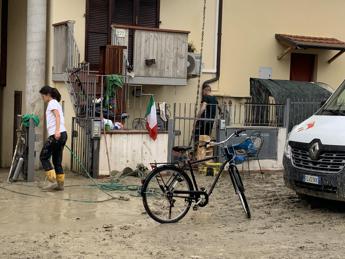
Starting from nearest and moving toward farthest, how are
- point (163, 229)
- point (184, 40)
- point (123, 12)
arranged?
point (163, 229) → point (184, 40) → point (123, 12)

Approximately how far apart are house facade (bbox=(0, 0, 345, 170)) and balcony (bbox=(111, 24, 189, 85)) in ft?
0.21

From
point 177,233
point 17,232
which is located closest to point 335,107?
point 177,233

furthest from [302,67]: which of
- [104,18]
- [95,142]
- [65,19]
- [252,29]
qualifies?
[95,142]

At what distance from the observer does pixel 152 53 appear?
42.3ft

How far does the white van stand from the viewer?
316 inches

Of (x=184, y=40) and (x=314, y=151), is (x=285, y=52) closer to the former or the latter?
(x=184, y=40)

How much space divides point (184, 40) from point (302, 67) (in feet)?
16.6

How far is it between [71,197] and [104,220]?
1618mm

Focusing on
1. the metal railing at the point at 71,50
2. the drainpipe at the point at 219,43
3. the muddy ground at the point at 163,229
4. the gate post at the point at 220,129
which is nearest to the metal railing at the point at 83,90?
the metal railing at the point at 71,50

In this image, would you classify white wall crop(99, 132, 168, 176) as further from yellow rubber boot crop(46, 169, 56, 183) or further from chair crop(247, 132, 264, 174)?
chair crop(247, 132, 264, 174)

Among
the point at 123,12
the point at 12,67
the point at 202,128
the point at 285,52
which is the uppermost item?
the point at 123,12

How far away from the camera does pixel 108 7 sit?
13.6 m

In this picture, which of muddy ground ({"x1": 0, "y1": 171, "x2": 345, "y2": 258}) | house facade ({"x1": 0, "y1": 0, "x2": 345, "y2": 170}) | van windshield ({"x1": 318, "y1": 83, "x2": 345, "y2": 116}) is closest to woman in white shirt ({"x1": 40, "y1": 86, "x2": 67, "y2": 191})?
muddy ground ({"x1": 0, "y1": 171, "x2": 345, "y2": 258})

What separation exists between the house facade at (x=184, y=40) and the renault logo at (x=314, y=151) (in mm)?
5449
